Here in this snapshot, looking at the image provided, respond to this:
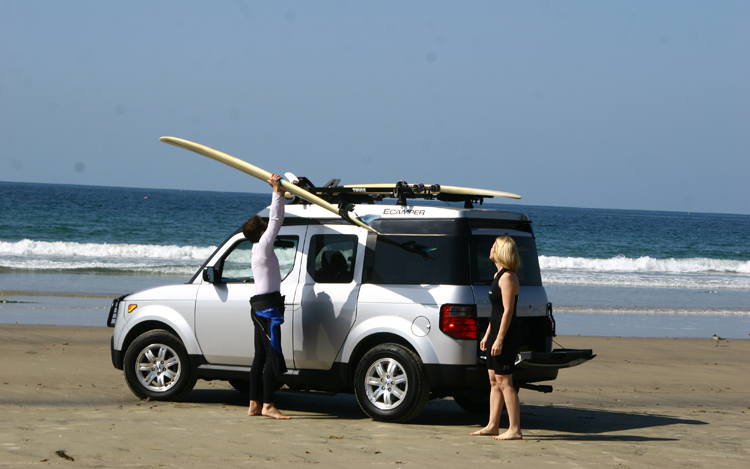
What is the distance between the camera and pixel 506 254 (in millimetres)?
6668

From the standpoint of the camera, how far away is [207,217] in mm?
70062

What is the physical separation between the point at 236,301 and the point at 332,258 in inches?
42.9

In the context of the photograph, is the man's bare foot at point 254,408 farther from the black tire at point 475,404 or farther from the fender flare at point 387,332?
the black tire at point 475,404

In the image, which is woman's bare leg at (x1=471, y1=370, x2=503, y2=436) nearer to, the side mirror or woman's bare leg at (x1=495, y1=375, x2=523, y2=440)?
woman's bare leg at (x1=495, y1=375, x2=523, y2=440)

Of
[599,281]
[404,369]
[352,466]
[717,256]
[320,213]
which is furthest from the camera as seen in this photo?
[717,256]

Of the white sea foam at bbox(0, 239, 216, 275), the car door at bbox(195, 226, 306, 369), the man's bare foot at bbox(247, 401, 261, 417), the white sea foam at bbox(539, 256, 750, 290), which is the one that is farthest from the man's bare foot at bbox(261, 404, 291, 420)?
the white sea foam at bbox(539, 256, 750, 290)

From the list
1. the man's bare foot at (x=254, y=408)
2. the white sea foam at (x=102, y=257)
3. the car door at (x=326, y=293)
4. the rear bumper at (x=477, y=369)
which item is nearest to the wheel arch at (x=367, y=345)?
the car door at (x=326, y=293)

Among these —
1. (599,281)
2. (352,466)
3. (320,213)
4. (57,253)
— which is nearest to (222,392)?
(320,213)

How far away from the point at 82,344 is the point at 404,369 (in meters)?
7.32

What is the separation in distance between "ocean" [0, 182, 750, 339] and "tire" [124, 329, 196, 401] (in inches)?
145

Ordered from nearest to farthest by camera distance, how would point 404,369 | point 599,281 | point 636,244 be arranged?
point 404,369
point 599,281
point 636,244

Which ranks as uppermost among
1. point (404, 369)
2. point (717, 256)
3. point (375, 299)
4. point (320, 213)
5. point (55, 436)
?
point (717, 256)

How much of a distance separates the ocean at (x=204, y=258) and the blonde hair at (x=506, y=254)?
254 centimetres

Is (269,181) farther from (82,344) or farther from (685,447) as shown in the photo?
(82,344)
